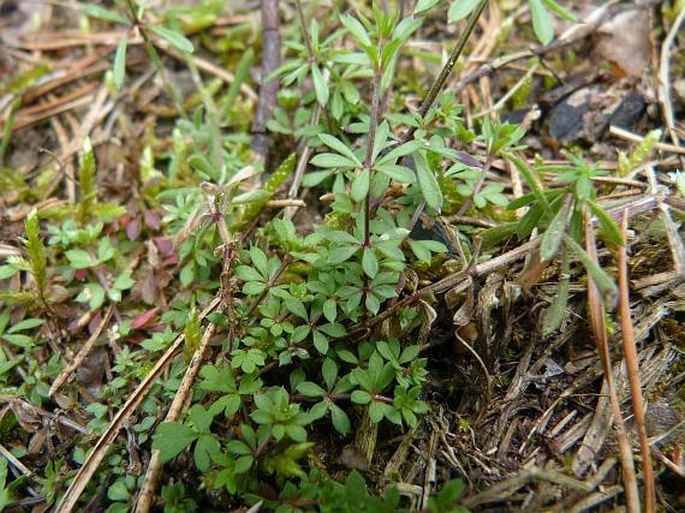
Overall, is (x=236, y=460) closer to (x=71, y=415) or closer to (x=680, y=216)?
(x=71, y=415)

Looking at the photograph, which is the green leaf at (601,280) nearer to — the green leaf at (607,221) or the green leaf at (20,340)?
the green leaf at (607,221)

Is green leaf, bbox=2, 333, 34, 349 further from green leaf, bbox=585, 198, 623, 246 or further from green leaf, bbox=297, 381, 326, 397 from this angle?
green leaf, bbox=585, 198, 623, 246

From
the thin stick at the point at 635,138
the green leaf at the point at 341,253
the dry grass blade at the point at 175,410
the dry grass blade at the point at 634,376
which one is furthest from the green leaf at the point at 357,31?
the thin stick at the point at 635,138

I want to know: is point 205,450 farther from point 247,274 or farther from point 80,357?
point 80,357

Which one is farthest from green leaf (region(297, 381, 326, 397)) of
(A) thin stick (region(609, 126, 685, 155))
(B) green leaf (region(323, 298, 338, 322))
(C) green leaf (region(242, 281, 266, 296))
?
(A) thin stick (region(609, 126, 685, 155))

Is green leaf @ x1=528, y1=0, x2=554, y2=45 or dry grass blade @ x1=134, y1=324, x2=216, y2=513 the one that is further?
dry grass blade @ x1=134, y1=324, x2=216, y2=513

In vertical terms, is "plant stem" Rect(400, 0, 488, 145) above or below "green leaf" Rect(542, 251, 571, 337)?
above

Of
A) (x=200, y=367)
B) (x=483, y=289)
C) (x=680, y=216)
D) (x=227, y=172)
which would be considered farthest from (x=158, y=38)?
(x=680, y=216)
